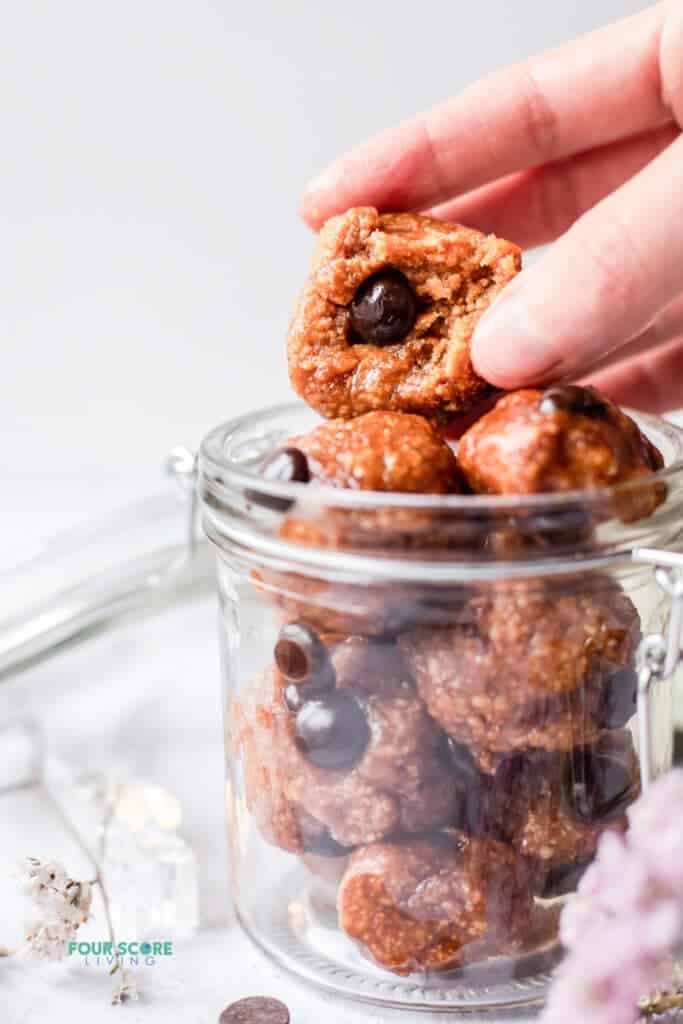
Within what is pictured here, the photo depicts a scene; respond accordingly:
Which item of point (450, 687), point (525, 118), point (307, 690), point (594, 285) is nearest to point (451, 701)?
point (450, 687)

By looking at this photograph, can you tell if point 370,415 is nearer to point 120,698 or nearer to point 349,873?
point 349,873

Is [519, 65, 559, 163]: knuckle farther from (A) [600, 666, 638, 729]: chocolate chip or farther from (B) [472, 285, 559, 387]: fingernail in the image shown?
(A) [600, 666, 638, 729]: chocolate chip

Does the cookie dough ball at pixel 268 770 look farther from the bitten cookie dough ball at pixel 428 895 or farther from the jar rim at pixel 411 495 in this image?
the jar rim at pixel 411 495

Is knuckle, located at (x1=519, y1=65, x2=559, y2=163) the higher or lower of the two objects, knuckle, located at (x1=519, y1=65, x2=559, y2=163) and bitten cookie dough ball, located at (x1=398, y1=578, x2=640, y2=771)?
the higher

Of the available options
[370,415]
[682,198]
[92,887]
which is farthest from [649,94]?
[92,887]

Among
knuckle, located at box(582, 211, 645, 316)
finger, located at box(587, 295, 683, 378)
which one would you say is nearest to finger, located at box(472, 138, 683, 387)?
knuckle, located at box(582, 211, 645, 316)
